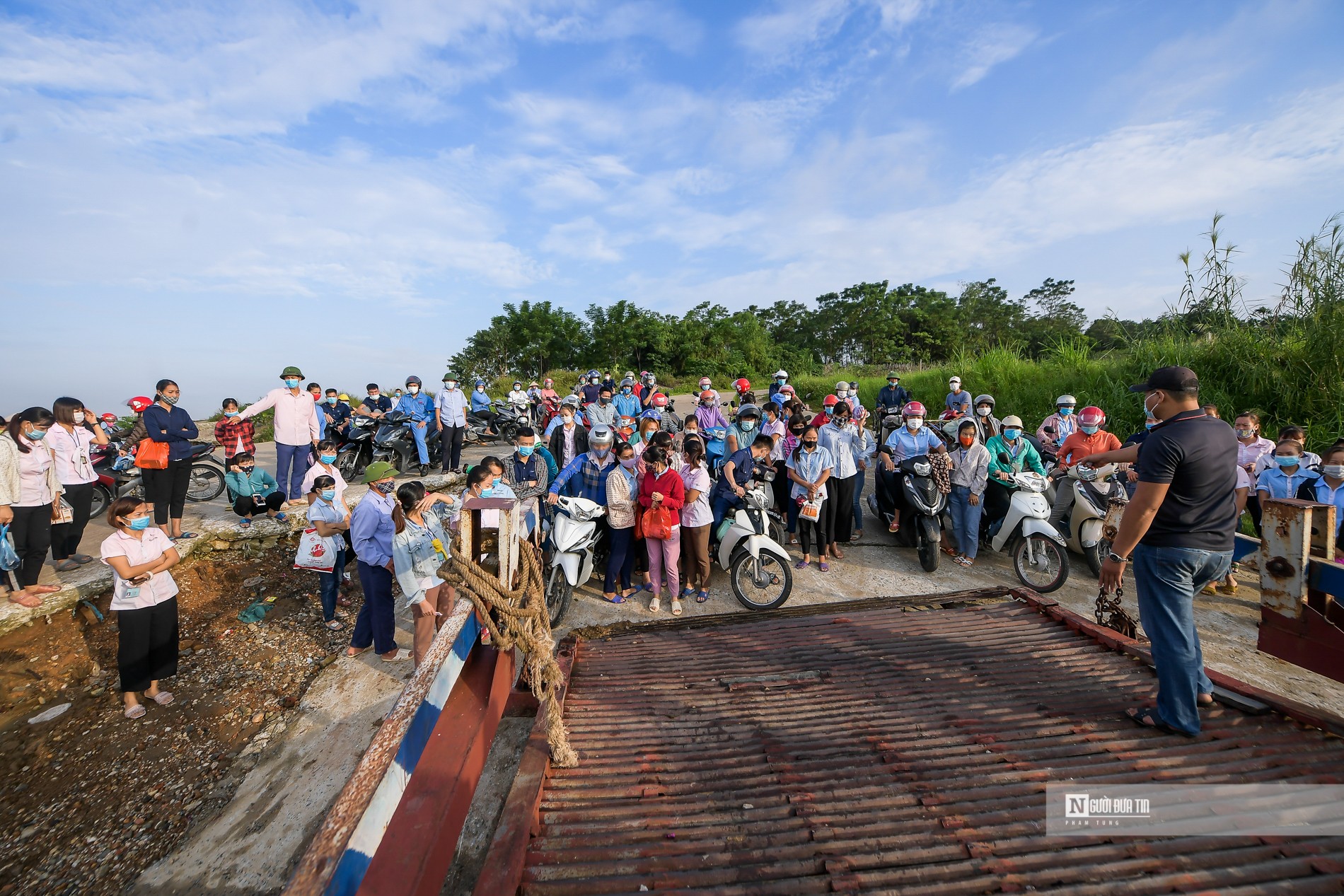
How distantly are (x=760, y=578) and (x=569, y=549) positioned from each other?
1.68 meters

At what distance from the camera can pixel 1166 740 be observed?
2316 millimetres

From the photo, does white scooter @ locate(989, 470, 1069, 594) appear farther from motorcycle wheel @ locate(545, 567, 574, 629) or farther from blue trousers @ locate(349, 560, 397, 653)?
blue trousers @ locate(349, 560, 397, 653)

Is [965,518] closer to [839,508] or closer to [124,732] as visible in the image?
[839,508]

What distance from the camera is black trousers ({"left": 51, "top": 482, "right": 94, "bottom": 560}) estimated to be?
5.32 m

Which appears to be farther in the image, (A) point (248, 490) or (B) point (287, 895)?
(A) point (248, 490)

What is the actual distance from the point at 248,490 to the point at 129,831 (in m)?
4.27

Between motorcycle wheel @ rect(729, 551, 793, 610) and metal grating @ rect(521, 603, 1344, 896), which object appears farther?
motorcycle wheel @ rect(729, 551, 793, 610)

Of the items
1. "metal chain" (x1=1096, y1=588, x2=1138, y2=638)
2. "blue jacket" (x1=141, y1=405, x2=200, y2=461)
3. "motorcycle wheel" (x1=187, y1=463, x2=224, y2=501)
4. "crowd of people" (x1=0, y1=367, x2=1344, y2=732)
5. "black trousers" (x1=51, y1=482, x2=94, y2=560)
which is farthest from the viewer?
"motorcycle wheel" (x1=187, y1=463, x2=224, y2=501)

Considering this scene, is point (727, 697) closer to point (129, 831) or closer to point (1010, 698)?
point (1010, 698)

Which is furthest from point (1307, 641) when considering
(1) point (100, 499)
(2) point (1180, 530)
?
(1) point (100, 499)

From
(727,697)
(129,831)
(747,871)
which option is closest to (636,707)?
(727,697)

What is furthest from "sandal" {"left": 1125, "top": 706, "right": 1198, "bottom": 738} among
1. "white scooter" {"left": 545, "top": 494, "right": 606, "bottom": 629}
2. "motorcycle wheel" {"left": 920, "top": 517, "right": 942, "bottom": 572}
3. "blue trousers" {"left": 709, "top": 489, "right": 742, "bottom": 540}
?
"white scooter" {"left": 545, "top": 494, "right": 606, "bottom": 629}

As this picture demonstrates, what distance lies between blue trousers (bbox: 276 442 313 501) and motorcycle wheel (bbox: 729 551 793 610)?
18.2 ft

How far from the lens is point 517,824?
1923 mm
